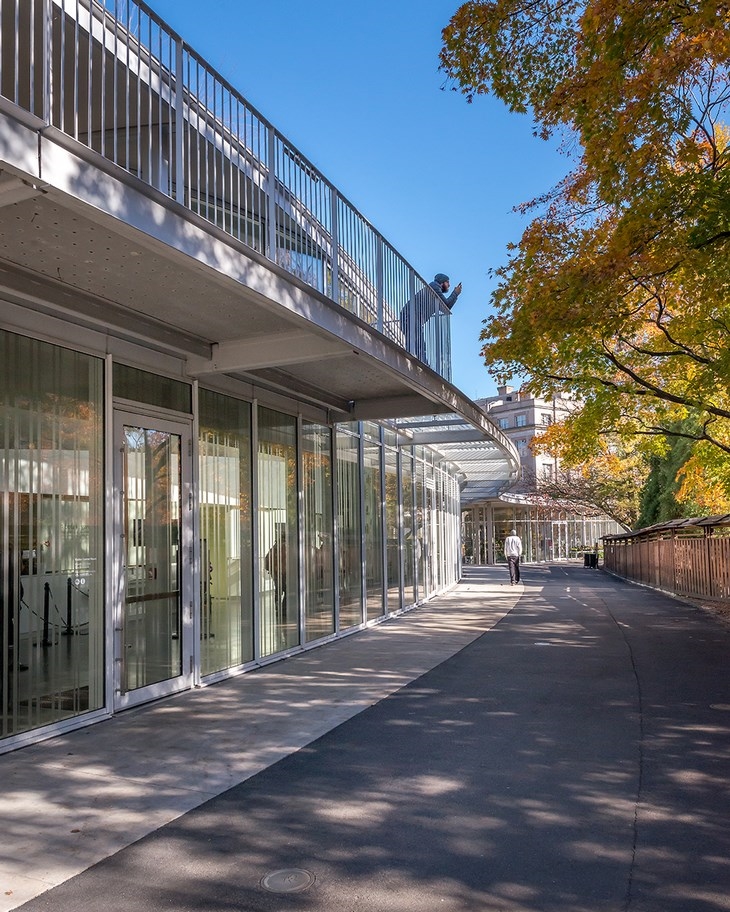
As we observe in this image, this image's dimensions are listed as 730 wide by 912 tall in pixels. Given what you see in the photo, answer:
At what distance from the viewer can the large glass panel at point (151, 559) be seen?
7516 mm

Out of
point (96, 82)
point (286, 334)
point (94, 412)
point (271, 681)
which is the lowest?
point (271, 681)

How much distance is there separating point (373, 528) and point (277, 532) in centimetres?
452

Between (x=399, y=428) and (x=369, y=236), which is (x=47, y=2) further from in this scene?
(x=399, y=428)

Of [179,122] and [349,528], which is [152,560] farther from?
[349,528]

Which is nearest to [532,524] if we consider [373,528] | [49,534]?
[373,528]

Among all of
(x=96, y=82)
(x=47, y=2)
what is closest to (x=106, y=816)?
(x=47, y=2)

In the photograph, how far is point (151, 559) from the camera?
784 centimetres

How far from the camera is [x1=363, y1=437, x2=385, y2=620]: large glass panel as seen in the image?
1440cm

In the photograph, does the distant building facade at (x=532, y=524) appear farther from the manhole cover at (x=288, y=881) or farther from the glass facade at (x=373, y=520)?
the manhole cover at (x=288, y=881)

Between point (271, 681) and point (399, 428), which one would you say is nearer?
point (271, 681)

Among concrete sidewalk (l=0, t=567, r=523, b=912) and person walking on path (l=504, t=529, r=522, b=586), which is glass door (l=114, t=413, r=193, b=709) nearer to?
concrete sidewalk (l=0, t=567, r=523, b=912)

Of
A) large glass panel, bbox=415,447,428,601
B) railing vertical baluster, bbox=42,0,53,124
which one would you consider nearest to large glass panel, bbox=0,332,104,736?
railing vertical baluster, bbox=42,0,53,124

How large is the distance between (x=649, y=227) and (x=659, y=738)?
5447 millimetres

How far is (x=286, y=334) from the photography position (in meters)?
8.05
